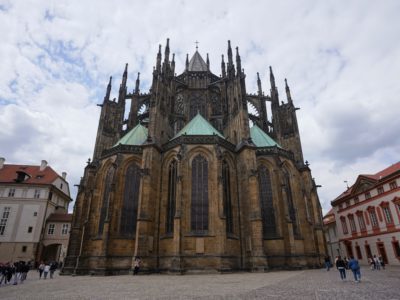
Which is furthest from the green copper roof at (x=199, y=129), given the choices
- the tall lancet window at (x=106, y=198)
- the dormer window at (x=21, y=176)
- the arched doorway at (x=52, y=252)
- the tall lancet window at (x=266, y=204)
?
the arched doorway at (x=52, y=252)

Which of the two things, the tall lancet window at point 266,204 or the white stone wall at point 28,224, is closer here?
the tall lancet window at point 266,204

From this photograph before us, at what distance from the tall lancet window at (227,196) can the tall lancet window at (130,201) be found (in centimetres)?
773

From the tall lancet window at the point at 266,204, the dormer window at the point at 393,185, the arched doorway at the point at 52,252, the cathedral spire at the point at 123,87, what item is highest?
the cathedral spire at the point at 123,87

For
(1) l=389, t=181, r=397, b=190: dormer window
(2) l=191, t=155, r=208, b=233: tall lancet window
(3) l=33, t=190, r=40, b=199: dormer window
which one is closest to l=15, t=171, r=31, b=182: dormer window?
(3) l=33, t=190, r=40, b=199: dormer window

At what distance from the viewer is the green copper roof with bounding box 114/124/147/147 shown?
2549cm

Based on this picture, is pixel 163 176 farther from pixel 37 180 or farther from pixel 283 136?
pixel 37 180

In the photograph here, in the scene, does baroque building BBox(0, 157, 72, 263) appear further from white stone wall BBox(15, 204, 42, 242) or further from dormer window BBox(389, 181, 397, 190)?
dormer window BBox(389, 181, 397, 190)

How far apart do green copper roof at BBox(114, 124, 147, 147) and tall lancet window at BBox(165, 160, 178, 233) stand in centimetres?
494

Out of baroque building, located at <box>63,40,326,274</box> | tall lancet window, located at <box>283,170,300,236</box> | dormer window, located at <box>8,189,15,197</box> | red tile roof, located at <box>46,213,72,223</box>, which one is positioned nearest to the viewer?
baroque building, located at <box>63,40,326,274</box>

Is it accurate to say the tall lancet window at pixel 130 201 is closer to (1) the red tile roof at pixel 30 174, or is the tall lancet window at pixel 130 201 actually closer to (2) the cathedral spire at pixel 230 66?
(2) the cathedral spire at pixel 230 66

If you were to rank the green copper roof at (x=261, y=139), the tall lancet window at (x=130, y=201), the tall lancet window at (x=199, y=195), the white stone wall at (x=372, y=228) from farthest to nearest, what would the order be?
the green copper roof at (x=261, y=139), the white stone wall at (x=372, y=228), the tall lancet window at (x=130, y=201), the tall lancet window at (x=199, y=195)

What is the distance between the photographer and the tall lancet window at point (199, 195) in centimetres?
2036

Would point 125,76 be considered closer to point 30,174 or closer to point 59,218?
point 30,174

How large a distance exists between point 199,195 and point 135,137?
380 inches
